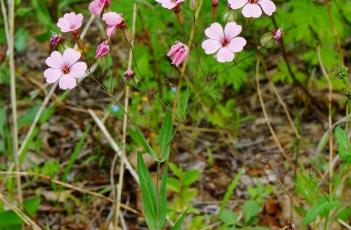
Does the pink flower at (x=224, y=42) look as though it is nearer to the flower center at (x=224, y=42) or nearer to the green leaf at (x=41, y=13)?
the flower center at (x=224, y=42)

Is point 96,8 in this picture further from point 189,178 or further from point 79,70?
point 189,178

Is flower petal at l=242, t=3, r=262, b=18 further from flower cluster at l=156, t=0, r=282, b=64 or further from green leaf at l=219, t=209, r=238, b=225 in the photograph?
green leaf at l=219, t=209, r=238, b=225

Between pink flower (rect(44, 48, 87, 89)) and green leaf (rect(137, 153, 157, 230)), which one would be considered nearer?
pink flower (rect(44, 48, 87, 89))

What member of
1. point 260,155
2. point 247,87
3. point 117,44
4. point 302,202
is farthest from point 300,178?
point 117,44

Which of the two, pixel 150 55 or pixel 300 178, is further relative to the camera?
pixel 150 55

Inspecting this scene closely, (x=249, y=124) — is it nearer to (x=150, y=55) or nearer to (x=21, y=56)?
(x=150, y=55)

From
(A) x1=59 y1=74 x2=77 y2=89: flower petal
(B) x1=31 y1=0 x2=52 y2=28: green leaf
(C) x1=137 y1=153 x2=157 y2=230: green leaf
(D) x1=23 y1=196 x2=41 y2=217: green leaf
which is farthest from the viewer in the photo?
(B) x1=31 y1=0 x2=52 y2=28: green leaf

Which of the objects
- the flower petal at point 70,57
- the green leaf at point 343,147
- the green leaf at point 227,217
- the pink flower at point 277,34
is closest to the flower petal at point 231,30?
the pink flower at point 277,34

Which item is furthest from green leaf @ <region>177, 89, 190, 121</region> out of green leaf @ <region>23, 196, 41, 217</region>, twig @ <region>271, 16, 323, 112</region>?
twig @ <region>271, 16, 323, 112</region>
